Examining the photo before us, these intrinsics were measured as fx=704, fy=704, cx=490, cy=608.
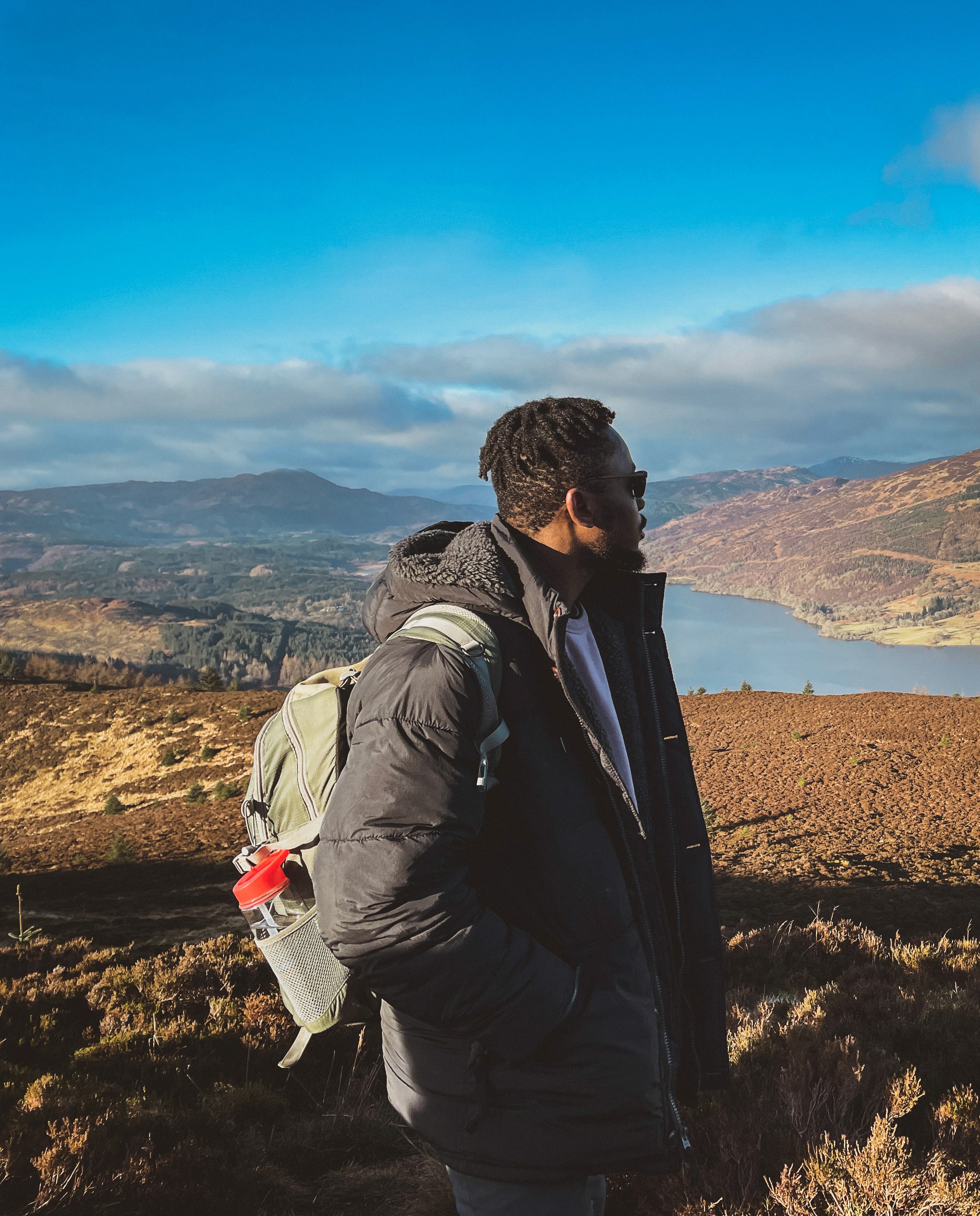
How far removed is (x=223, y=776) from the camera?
15.1 m

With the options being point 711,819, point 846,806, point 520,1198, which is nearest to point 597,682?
point 520,1198

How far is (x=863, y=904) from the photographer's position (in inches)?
255

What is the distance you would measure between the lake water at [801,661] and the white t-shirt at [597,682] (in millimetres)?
82130

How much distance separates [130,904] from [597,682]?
28.1 feet

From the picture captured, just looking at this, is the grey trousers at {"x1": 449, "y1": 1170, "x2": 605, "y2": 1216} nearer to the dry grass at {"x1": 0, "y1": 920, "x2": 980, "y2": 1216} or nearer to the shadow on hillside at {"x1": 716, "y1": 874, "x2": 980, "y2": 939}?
the dry grass at {"x1": 0, "y1": 920, "x2": 980, "y2": 1216}

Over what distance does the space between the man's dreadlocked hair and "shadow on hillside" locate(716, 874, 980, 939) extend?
5.45 meters

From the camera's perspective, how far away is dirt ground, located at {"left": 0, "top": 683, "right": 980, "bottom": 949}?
7.09 metres

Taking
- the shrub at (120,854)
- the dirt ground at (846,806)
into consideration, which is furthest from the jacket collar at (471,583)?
the shrub at (120,854)

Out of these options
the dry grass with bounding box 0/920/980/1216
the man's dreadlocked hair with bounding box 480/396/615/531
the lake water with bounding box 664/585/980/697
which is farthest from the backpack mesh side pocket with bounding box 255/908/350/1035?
the lake water with bounding box 664/585/980/697

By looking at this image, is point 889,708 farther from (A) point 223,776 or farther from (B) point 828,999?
(A) point 223,776

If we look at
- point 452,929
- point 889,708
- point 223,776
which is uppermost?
point 452,929

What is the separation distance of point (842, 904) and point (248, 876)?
6540mm

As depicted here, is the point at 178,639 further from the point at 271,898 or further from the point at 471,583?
the point at 471,583

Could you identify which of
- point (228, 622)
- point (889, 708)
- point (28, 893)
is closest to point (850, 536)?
point (228, 622)
